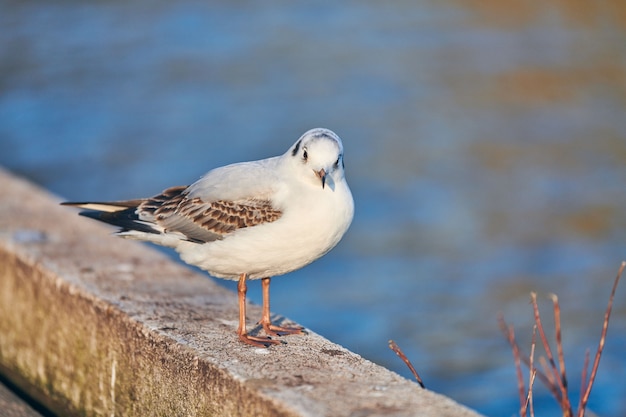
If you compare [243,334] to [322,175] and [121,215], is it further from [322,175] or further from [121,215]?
[121,215]

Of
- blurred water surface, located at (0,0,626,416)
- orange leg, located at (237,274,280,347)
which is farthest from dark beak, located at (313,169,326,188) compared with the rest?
blurred water surface, located at (0,0,626,416)

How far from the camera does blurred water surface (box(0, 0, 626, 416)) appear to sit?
8.02m

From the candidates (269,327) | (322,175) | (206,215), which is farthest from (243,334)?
(322,175)

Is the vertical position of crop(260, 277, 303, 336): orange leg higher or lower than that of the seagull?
lower

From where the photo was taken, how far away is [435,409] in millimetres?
3377

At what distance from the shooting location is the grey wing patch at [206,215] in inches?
165

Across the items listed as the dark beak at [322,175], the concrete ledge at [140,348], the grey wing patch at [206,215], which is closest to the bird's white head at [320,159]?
the dark beak at [322,175]

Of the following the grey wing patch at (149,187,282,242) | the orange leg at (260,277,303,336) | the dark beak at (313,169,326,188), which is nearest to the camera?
the dark beak at (313,169,326,188)

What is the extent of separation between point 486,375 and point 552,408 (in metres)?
0.75

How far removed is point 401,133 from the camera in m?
12.2

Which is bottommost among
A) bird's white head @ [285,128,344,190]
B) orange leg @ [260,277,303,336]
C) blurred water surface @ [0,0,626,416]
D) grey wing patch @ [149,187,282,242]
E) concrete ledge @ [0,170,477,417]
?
concrete ledge @ [0,170,477,417]

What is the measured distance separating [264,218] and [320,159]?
13.1 inches

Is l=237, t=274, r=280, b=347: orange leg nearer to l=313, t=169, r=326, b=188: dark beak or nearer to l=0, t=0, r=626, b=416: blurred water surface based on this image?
l=313, t=169, r=326, b=188: dark beak

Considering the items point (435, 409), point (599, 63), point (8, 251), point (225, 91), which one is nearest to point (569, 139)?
point (599, 63)
